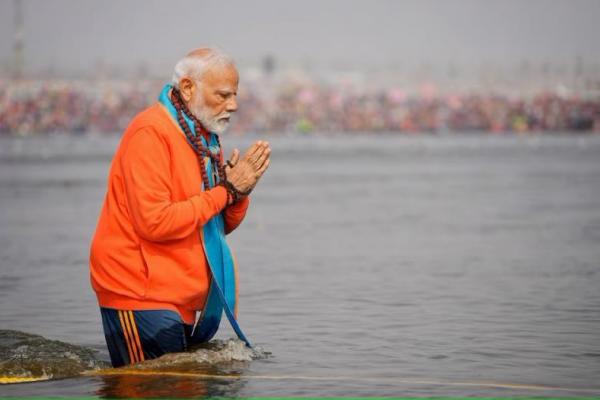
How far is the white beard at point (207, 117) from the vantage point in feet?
22.1

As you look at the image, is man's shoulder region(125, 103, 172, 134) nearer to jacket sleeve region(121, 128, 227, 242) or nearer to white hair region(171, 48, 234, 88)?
jacket sleeve region(121, 128, 227, 242)

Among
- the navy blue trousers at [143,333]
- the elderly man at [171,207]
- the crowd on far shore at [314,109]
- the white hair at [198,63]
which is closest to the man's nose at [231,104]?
the elderly man at [171,207]

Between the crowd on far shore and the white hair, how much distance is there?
92.6m

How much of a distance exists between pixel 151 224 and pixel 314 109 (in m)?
118

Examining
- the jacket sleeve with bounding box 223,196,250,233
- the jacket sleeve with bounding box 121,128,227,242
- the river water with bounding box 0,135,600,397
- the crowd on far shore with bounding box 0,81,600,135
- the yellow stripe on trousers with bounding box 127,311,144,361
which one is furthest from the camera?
the crowd on far shore with bounding box 0,81,600,135

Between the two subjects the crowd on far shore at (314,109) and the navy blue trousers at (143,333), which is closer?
the navy blue trousers at (143,333)

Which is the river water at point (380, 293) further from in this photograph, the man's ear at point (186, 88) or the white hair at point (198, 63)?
the white hair at point (198, 63)

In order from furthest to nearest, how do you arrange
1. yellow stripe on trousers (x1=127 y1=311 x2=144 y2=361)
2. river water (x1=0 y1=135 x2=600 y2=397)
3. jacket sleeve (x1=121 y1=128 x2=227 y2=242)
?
river water (x1=0 y1=135 x2=600 y2=397) → yellow stripe on trousers (x1=127 y1=311 x2=144 y2=361) → jacket sleeve (x1=121 y1=128 x2=227 y2=242)

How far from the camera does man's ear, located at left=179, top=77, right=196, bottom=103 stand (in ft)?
22.1

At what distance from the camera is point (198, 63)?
668 centimetres

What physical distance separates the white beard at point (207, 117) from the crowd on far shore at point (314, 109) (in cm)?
9259

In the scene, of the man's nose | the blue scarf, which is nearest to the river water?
the blue scarf

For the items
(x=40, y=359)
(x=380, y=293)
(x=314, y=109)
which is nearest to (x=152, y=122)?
(x=40, y=359)

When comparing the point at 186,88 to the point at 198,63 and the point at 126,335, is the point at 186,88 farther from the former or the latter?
the point at 126,335
